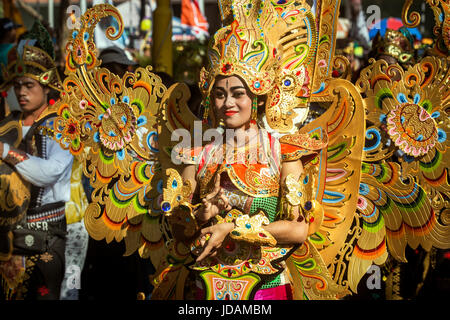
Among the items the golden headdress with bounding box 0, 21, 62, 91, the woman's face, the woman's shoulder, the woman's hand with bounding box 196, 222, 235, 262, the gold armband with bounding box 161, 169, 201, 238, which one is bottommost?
the woman's hand with bounding box 196, 222, 235, 262

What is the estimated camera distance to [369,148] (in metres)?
4.25

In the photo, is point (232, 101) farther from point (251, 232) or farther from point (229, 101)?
point (251, 232)

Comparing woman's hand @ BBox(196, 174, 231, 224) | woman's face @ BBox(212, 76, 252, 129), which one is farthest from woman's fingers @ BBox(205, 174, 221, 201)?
woman's face @ BBox(212, 76, 252, 129)

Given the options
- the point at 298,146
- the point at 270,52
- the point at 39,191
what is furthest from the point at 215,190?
the point at 39,191

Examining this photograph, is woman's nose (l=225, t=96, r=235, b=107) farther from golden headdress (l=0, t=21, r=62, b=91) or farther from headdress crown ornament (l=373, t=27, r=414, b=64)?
headdress crown ornament (l=373, t=27, r=414, b=64)

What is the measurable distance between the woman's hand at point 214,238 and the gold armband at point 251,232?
0.11m

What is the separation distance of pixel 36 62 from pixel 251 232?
2.42 m

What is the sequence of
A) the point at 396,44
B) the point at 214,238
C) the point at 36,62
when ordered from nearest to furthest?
the point at 214,238 → the point at 36,62 → the point at 396,44

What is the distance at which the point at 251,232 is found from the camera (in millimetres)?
3674

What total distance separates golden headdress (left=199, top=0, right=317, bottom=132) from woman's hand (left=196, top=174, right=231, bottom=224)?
58cm

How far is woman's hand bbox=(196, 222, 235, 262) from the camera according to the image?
3771 millimetres

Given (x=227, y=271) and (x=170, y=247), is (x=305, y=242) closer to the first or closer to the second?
(x=227, y=271)

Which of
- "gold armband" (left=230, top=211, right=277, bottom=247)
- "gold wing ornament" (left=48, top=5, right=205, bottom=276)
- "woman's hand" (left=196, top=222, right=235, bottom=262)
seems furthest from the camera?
"gold wing ornament" (left=48, top=5, right=205, bottom=276)
